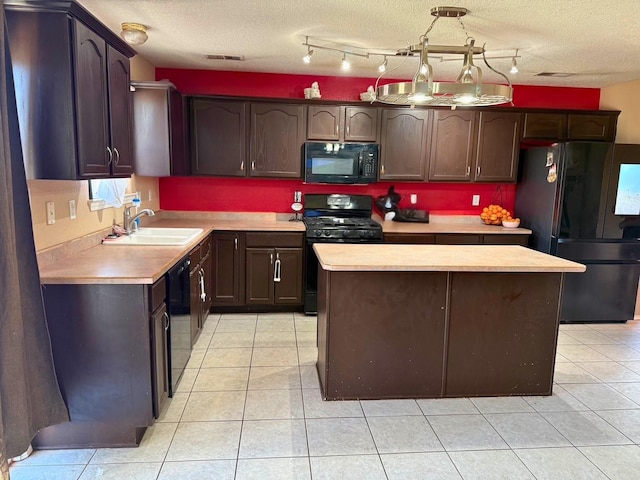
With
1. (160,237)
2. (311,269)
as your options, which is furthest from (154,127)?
(311,269)

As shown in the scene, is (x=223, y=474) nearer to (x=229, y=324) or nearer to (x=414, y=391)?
(x=414, y=391)

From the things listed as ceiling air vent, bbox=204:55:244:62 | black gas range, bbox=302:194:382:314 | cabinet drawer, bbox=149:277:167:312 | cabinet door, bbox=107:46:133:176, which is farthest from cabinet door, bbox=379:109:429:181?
cabinet drawer, bbox=149:277:167:312

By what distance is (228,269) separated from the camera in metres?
4.15

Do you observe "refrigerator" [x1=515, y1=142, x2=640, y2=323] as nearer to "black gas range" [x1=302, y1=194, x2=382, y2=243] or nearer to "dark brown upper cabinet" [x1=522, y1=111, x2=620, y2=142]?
"dark brown upper cabinet" [x1=522, y1=111, x2=620, y2=142]

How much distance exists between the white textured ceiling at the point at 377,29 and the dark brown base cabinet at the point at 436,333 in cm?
155

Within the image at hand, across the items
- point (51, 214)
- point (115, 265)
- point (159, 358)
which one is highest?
point (51, 214)

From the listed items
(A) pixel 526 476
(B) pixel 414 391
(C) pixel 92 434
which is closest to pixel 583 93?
(B) pixel 414 391

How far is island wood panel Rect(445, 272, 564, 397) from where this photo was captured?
8.68 ft

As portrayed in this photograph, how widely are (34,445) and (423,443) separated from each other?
1.92m

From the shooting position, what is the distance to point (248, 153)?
14.0 feet

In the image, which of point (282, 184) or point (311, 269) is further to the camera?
point (282, 184)

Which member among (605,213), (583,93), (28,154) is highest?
(583,93)

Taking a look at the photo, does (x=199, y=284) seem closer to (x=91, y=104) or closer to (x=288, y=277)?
(x=288, y=277)

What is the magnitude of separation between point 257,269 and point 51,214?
79.6 inches
